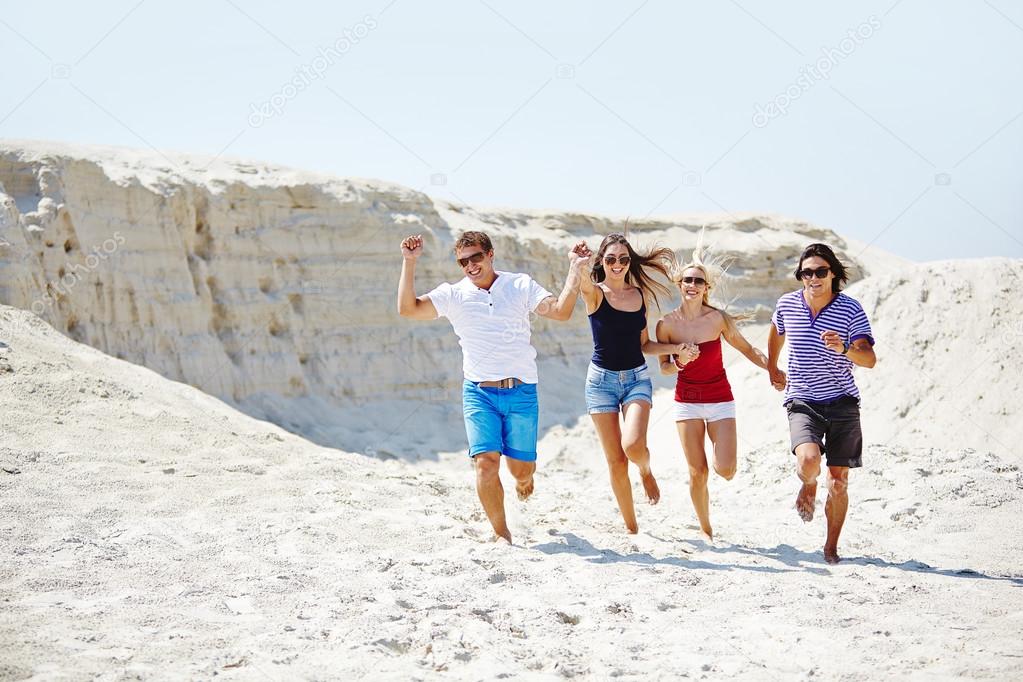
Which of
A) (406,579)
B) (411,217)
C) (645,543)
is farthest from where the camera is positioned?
(411,217)

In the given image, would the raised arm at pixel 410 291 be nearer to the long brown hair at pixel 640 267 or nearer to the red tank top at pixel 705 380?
the long brown hair at pixel 640 267

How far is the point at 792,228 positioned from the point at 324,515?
74.3ft

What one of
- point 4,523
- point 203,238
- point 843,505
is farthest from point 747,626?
point 203,238

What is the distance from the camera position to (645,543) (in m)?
5.64

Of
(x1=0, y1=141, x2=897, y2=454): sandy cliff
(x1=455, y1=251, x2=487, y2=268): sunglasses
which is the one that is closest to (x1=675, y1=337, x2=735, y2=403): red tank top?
(x1=455, y1=251, x2=487, y2=268): sunglasses

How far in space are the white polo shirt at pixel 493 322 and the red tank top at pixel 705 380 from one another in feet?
3.41

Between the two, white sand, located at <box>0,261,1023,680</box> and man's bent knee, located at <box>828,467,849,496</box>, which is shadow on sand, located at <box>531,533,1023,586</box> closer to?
white sand, located at <box>0,261,1023,680</box>

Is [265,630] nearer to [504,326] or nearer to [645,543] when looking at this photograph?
[504,326]

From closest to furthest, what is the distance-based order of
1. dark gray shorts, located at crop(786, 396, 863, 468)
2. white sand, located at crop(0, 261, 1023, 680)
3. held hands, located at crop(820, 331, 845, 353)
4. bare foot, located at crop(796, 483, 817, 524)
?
1. white sand, located at crop(0, 261, 1023, 680)
2. held hands, located at crop(820, 331, 845, 353)
3. dark gray shorts, located at crop(786, 396, 863, 468)
4. bare foot, located at crop(796, 483, 817, 524)

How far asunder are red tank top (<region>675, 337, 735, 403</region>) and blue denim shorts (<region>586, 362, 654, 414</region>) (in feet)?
0.85

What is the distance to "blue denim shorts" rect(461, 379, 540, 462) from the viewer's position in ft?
17.4

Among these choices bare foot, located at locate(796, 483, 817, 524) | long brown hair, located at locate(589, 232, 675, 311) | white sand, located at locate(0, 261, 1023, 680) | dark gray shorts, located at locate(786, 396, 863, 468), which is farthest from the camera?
long brown hair, located at locate(589, 232, 675, 311)

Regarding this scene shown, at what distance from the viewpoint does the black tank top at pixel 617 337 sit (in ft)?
18.4

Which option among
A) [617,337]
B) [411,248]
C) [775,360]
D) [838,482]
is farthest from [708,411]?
[411,248]
